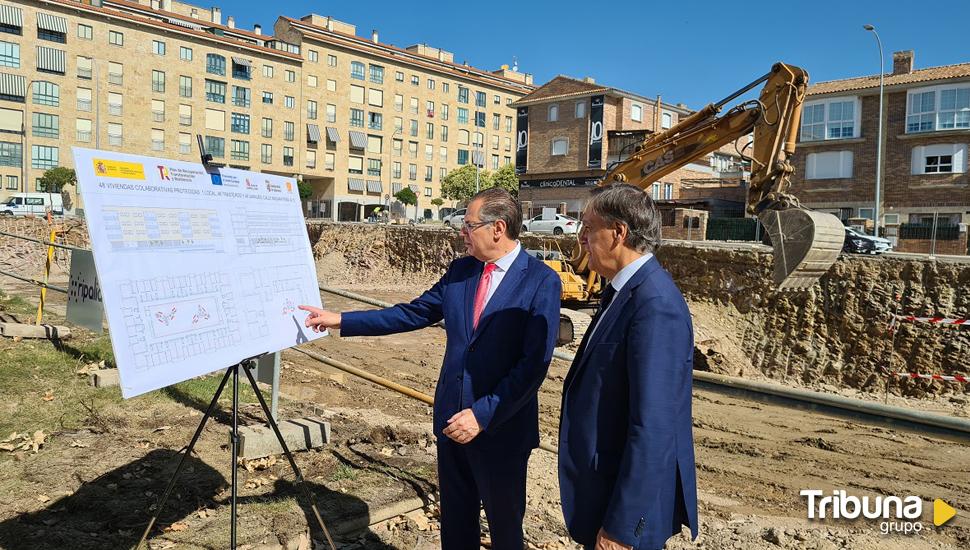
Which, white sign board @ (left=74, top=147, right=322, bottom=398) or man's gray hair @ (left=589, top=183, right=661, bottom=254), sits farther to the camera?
white sign board @ (left=74, top=147, right=322, bottom=398)

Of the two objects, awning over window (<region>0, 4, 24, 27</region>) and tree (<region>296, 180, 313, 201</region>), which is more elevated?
awning over window (<region>0, 4, 24, 27</region>)

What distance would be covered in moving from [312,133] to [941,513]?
2463 inches

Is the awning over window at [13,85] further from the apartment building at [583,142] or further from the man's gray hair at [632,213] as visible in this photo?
the man's gray hair at [632,213]

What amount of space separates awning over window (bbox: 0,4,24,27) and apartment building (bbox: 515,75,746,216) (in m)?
36.9

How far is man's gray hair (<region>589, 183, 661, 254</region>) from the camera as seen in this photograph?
233 cm

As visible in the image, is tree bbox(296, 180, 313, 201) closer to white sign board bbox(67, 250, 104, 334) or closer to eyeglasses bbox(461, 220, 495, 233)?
white sign board bbox(67, 250, 104, 334)

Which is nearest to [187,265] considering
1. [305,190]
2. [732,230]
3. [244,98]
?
[732,230]

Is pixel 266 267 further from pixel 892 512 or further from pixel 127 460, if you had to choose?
pixel 892 512

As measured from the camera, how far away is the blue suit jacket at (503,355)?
286cm

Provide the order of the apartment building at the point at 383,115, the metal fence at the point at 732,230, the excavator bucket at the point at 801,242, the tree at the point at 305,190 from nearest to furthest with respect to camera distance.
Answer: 1. the excavator bucket at the point at 801,242
2. the metal fence at the point at 732,230
3. the tree at the point at 305,190
4. the apartment building at the point at 383,115

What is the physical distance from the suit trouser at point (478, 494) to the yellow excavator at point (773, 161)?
20.7ft

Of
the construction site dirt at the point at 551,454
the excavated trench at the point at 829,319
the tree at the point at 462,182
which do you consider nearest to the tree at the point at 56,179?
the tree at the point at 462,182

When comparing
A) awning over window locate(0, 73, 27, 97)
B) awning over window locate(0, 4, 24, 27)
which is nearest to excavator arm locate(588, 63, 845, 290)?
awning over window locate(0, 73, 27, 97)

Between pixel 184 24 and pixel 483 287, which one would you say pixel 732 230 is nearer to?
pixel 483 287
